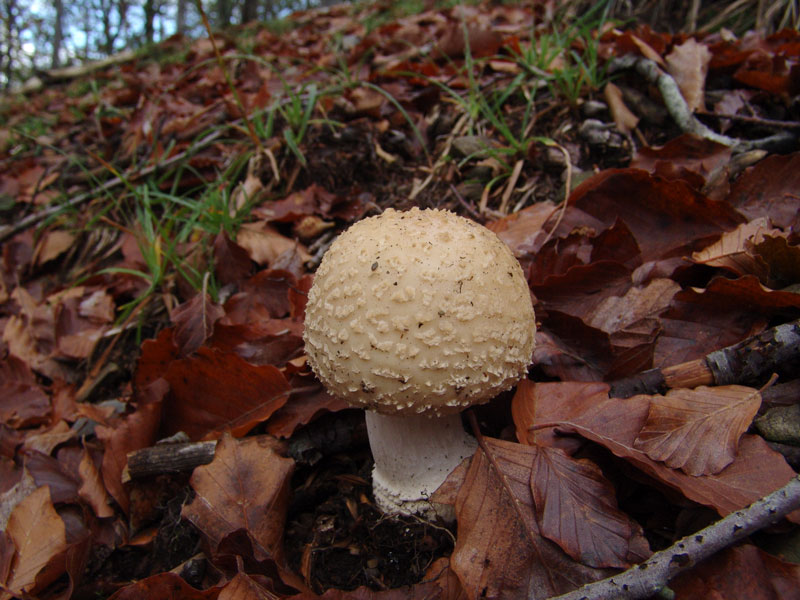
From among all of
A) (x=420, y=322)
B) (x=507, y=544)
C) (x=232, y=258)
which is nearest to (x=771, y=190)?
(x=420, y=322)

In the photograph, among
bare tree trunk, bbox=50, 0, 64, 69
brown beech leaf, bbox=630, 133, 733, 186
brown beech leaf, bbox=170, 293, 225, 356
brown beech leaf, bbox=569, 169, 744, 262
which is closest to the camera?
brown beech leaf, bbox=569, 169, 744, 262

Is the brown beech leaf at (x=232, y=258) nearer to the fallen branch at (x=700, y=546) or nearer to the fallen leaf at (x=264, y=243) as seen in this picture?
the fallen leaf at (x=264, y=243)

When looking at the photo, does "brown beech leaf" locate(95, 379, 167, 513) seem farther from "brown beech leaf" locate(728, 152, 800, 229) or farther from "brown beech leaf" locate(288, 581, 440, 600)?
"brown beech leaf" locate(728, 152, 800, 229)

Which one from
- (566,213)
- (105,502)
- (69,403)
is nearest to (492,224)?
(566,213)

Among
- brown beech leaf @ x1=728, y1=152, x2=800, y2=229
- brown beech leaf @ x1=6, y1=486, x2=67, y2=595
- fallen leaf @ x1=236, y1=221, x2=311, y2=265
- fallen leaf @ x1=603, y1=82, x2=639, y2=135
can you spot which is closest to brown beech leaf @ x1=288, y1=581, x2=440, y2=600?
brown beech leaf @ x1=6, y1=486, x2=67, y2=595

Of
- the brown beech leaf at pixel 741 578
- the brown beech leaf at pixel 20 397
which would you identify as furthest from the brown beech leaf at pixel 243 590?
the brown beech leaf at pixel 20 397

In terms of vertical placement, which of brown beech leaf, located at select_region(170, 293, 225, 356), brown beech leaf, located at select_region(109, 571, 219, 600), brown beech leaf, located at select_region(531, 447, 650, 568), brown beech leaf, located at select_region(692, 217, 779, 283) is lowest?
brown beech leaf, located at select_region(109, 571, 219, 600)

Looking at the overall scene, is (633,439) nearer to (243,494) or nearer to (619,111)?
(243,494)

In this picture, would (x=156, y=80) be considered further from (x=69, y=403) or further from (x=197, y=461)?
(x=197, y=461)
